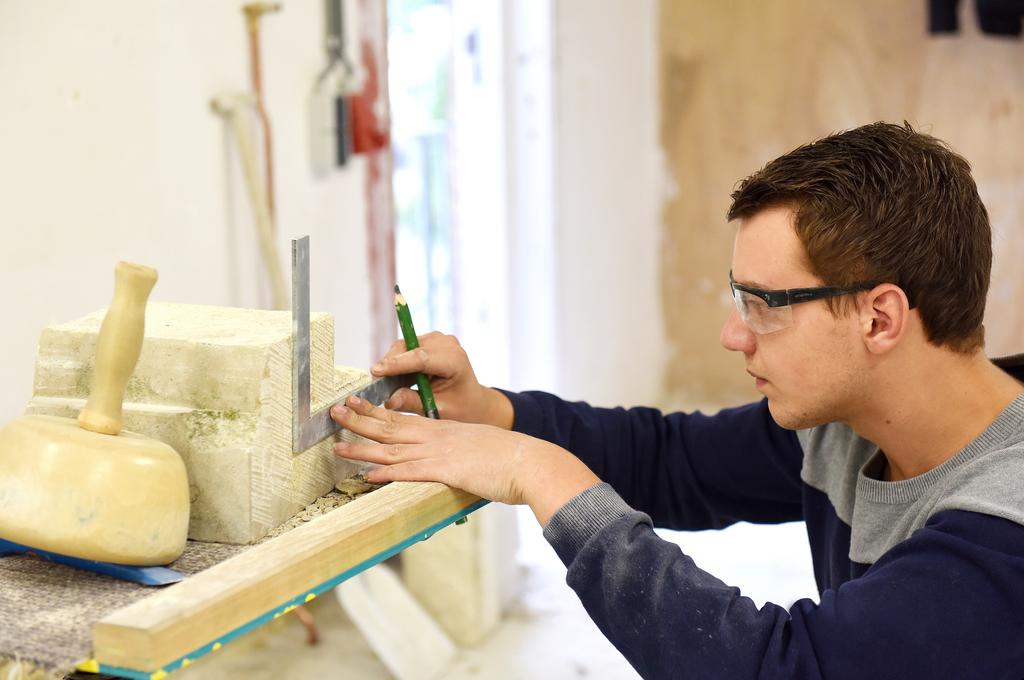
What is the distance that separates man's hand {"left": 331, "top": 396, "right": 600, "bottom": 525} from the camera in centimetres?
119

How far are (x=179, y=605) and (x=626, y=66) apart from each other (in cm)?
366

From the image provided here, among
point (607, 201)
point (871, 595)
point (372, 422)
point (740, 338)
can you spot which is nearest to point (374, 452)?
point (372, 422)

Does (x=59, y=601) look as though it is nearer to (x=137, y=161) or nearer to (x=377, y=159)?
(x=137, y=161)

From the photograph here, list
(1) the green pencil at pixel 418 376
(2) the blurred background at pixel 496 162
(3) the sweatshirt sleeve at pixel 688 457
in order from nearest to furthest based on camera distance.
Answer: (1) the green pencil at pixel 418 376, (3) the sweatshirt sleeve at pixel 688 457, (2) the blurred background at pixel 496 162

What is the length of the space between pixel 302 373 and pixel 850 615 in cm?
60

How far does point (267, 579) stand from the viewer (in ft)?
3.05

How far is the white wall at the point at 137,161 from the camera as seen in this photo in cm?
195

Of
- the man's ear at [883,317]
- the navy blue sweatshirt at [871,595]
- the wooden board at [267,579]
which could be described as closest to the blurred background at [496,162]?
the wooden board at [267,579]

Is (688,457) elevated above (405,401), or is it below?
below

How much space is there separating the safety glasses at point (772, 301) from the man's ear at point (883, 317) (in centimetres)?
2

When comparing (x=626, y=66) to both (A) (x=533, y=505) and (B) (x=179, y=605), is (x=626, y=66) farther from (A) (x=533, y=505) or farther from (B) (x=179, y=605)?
(B) (x=179, y=605)

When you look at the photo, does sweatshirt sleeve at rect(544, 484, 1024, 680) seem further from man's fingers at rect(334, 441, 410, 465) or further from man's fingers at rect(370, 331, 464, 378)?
man's fingers at rect(370, 331, 464, 378)

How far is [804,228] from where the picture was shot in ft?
4.03

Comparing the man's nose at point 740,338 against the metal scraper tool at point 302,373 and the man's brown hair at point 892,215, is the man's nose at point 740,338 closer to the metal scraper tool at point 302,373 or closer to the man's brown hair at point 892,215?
the man's brown hair at point 892,215
